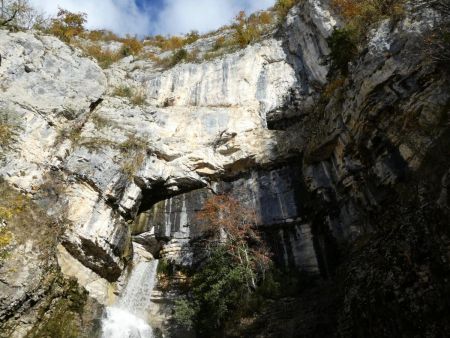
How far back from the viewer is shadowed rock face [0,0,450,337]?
26.9 feet

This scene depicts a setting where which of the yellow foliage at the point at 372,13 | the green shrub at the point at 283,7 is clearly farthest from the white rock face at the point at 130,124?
the yellow foliage at the point at 372,13

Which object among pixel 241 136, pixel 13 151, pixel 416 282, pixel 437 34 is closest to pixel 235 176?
pixel 241 136

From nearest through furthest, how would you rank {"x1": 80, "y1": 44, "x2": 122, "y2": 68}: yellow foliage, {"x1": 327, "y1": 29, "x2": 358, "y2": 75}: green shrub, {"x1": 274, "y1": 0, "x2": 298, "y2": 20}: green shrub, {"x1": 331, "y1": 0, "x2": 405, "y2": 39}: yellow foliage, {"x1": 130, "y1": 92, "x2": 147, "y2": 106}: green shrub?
{"x1": 331, "y1": 0, "x2": 405, "y2": 39}: yellow foliage → {"x1": 327, "y1": 29, "x2": 358, "y2": 75}: green shrub → {"x1": 130, "y1": 92, "x2": 147, "y2": 106}: green shrub → {"x1": 274, "y1": 0, "x2": 298, "y2": 20}: green shrub → {"x1": 80, "y1": 44, "x2": 122, "y2": 68}: yellow foliage

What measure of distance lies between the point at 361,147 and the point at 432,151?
4651 millimetres

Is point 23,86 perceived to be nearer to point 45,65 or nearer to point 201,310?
point 45,65

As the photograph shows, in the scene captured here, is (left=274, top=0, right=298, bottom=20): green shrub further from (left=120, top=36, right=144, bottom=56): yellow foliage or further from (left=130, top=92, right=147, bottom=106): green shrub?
(left=120, top=36, right=144, bottom=56): yellow foliage

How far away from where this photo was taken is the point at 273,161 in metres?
20.8

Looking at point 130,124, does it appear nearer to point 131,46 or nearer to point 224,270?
point 224,270

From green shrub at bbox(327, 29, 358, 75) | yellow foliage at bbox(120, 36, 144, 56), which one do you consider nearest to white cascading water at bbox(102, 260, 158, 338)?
green shrub at bbox(327, 29, 358, 75)

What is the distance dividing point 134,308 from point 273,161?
419 inches

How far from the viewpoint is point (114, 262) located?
58.7 ft

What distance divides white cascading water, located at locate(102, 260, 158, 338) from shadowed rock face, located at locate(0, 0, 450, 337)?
871 millimetres

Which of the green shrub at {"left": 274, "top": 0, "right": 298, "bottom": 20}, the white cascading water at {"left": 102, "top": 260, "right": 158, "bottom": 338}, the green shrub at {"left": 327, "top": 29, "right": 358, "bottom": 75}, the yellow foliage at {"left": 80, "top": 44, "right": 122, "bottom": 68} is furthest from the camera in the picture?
the yellow foliage at {"left": 80, "top": 44, "right": 122, "bottom": 68}

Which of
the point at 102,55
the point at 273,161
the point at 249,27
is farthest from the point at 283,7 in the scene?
the point at 273,161
